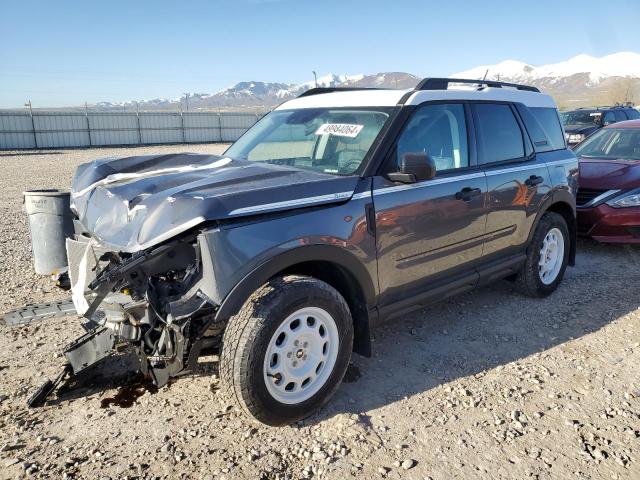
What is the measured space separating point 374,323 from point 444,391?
2.20 ft

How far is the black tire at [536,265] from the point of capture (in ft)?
16.4

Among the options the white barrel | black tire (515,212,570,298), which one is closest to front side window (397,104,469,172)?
black tire (515,212,570,298)

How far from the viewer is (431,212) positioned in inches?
147

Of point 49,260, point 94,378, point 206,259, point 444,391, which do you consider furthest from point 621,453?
point 49,260

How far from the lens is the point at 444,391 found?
11.6ft

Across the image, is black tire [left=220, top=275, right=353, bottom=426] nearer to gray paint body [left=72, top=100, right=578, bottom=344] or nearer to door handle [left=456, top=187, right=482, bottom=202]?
gray paint body [left=72, top=100, right=578, bottom=344]

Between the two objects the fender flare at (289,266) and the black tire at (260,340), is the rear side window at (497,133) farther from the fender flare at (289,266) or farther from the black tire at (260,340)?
the black tire at (260,340)

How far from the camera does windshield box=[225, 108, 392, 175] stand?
3652mm

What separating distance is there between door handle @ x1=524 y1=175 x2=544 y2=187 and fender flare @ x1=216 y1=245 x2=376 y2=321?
2.17 meters

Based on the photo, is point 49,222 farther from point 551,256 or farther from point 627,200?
point 627,200

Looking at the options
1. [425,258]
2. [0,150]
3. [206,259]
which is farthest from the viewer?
[0,150]

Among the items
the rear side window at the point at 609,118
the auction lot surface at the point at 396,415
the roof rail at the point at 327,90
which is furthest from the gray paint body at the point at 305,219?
the rear side window at the point at 609,118

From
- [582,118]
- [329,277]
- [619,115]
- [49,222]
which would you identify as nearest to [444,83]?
[329,277]

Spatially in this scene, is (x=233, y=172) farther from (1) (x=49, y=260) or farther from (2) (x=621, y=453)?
(1) (x=49, y=260)
